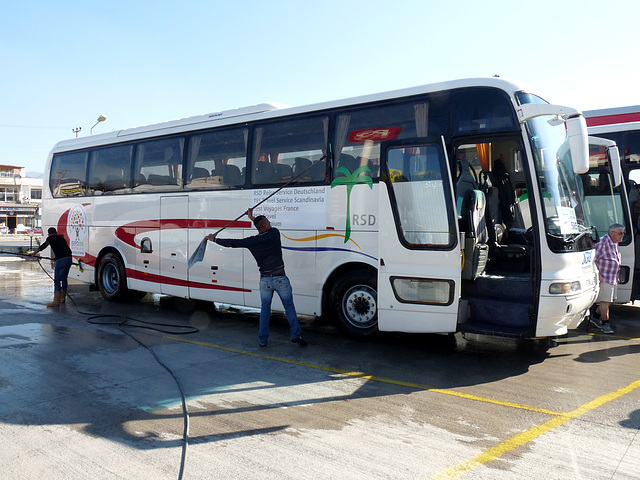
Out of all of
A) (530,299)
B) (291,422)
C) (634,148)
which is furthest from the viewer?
(634,148)

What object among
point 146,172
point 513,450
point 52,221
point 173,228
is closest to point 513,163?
point 513,450

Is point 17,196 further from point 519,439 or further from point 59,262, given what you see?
point 519,439

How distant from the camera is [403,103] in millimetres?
7730

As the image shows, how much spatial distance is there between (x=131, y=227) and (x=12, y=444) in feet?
25.1

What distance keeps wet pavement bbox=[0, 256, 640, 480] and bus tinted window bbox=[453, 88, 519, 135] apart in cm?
302

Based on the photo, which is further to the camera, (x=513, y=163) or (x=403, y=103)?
(x=513, y=163)

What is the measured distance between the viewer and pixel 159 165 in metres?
11.0

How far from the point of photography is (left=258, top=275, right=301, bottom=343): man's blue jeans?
26.1 feet

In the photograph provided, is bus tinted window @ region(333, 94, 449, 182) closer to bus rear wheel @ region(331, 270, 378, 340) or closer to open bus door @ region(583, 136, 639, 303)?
bus rear wheel @ region(331, 270, 378, 340)

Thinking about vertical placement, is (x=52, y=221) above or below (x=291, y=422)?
above

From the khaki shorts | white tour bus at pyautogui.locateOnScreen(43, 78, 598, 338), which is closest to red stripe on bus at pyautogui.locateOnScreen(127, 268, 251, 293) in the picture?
white tour bus at pyautogui.locateOnScreen(43, 78, 598, 338)

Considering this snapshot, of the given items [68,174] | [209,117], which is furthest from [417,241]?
[68,174]

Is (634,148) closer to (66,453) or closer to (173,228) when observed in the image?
(173,228)

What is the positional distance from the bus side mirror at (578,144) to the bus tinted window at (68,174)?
10602 mm
